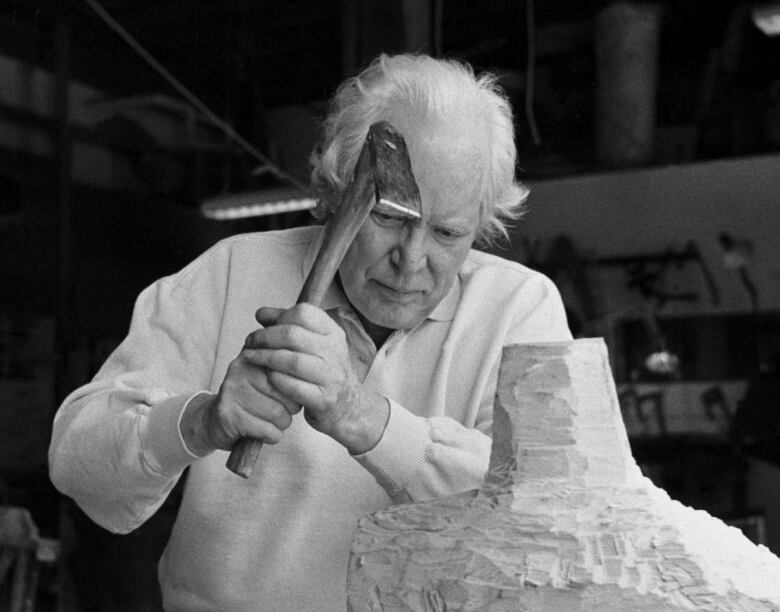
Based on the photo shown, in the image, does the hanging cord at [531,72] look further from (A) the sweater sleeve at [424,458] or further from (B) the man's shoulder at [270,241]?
(A) the sweater sleeve at [424,458]

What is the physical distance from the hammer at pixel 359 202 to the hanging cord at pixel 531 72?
1501 mm

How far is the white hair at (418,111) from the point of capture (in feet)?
6.27

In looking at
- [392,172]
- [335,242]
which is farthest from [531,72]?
[335,242]

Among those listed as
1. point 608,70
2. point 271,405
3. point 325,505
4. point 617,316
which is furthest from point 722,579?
point 608,70

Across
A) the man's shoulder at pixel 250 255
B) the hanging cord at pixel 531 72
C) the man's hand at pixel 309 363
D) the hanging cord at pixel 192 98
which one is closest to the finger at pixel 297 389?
the man's hand at pixel 309 363

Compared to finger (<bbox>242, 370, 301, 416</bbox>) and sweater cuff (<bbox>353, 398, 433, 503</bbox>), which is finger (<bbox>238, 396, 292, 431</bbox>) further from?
sweater cuff (<bbox>353, 398, 433, 503</bbox>)

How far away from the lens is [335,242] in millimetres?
1540

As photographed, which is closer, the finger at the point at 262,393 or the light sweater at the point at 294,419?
the finger at the point at 262,393

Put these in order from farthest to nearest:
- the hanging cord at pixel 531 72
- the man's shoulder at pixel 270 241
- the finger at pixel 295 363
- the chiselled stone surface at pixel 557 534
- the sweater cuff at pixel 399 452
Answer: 1. the hanging cord at pixel 531 72
2. the man's shoulder at pixel 270 241
3. the sweater cuff at pixel 399 452
4. the finger at pixel 295 363
5. the chiselled stone surface at pixel 557 534

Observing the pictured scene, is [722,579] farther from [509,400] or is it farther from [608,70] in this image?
[608,70]

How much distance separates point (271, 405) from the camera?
1.45 meters

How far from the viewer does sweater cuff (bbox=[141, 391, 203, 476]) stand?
5.23ft

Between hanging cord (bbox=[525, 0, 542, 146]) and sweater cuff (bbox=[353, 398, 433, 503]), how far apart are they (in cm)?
165

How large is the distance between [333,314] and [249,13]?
1439 millimetres
